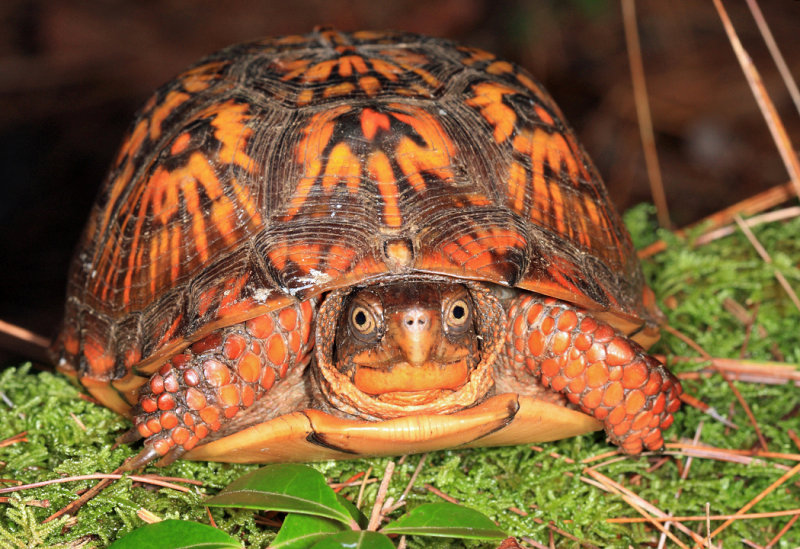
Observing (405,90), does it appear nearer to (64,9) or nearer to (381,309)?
(381,309)

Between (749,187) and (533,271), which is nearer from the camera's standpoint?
(533,271)

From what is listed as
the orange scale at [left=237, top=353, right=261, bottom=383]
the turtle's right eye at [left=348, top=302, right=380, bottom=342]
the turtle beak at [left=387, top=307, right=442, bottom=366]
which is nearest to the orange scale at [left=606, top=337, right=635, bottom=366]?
the turtle beak at [left=387, top=307, right=442, bottom=366]

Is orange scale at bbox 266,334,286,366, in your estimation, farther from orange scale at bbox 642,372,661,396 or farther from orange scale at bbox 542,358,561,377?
orange scale at bbox 642,372,661,396

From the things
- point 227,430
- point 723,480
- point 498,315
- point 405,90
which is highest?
point 405,90

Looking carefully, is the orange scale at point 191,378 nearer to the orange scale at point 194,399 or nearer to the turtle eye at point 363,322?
the orange scale at point 194,399

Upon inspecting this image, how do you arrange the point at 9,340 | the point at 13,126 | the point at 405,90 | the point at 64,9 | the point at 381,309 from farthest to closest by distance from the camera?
the point at 64,9, the point at 13,126, the point at 9,340, the point at 405,90, the point at 381,309

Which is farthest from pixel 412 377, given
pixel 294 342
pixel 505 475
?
pixel 505 475

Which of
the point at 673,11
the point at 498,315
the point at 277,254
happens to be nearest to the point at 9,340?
the point at 277,254
